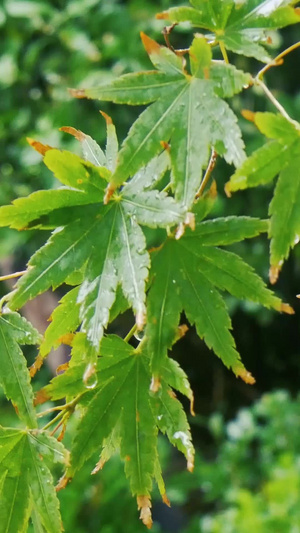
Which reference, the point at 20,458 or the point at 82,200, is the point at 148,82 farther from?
the point at 20,458

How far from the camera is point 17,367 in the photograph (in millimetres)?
775

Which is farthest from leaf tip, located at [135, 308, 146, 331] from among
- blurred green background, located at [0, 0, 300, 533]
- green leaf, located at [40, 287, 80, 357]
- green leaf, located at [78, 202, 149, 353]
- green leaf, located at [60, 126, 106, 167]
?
blurred green background, located at [0, 0, 300, 533]

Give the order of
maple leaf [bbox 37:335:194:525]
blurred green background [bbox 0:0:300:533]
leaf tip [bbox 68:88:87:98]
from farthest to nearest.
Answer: blurred green background [bbox 0:0:300:533] < maple leaf [bbox 37:335:194:525] < leaf tip [bbox 68:88:87:98]

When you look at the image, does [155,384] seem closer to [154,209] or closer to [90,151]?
[154,209]

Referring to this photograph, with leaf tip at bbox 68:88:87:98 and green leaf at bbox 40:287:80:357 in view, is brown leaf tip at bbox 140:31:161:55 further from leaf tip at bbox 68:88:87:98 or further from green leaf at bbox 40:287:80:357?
green leaf at bbox 40:287:80:357

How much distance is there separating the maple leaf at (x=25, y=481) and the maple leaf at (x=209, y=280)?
0.20 metres

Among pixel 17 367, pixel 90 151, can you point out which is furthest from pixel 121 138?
pixel 17 367

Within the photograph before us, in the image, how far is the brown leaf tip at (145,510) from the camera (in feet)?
2.46

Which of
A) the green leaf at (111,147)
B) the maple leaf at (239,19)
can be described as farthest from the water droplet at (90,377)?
the maple leaf at (239,19)

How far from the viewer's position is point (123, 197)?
2.46ft

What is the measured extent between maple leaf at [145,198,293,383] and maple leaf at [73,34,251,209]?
86 millimetres

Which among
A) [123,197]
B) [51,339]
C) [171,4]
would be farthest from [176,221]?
[171,4]

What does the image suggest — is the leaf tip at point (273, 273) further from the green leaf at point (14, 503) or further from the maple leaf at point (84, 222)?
the green leaf at point (14, 503)

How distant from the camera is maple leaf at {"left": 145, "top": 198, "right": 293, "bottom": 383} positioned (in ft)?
2.45
